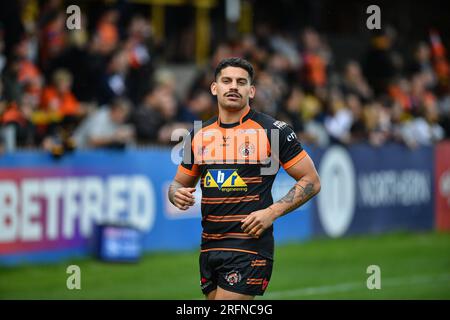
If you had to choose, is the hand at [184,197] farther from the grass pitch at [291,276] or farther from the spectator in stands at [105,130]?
the spectator in stands at [105,130]

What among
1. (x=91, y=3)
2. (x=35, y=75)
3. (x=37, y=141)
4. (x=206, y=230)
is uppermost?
(x=91, y=3)

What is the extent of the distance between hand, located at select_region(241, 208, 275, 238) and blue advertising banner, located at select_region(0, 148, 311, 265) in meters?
7.41

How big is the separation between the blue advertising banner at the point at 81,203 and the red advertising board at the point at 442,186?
6.61 metres

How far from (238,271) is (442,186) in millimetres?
16950

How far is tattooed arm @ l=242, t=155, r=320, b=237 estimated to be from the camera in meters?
8.39

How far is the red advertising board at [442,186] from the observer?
24.5 m

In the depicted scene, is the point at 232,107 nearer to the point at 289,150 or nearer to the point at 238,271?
the point at 289,150

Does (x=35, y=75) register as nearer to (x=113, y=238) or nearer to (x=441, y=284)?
(x=113, y=238)

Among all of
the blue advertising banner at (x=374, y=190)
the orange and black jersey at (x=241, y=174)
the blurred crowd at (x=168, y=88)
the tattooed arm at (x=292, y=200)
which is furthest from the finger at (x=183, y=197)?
the blue advertising banner at (x=374, y=190)

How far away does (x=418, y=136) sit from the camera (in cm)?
2498

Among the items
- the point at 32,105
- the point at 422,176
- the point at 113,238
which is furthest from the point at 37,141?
the point at 422,176

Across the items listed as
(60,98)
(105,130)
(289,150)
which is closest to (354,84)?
(105,130)

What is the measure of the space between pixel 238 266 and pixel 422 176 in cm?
1600
